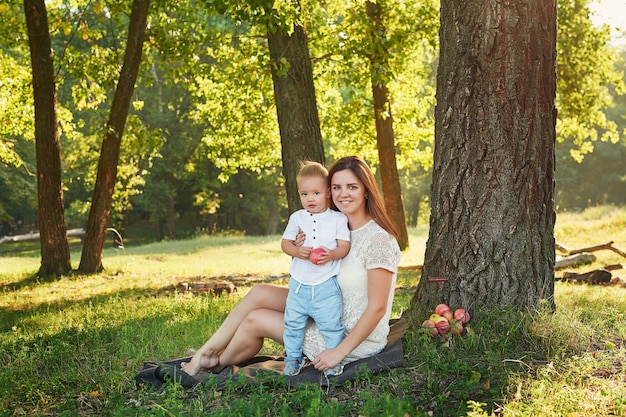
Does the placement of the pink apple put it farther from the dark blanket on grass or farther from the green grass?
the dark blanket on grass

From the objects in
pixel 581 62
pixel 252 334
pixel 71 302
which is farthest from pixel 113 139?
pixel 581 62

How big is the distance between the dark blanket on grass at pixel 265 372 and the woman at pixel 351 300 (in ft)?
0.29

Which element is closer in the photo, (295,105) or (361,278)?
(361,278)

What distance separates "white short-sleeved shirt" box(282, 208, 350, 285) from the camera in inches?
190

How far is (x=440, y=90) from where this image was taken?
5922 millimetres

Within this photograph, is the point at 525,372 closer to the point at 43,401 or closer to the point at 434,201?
the point at 434,201

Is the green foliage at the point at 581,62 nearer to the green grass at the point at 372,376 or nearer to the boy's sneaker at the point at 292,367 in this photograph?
the green grass at the point at 372,376

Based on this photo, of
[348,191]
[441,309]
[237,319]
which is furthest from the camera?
[441,309]

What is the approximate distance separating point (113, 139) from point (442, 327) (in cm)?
970

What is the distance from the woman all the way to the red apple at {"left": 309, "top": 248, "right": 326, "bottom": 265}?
242 mm

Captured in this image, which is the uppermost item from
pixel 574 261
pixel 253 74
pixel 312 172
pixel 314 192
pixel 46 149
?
pixel 253 74

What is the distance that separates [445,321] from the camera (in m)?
5.38

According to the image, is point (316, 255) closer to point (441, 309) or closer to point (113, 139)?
point (441, 309)

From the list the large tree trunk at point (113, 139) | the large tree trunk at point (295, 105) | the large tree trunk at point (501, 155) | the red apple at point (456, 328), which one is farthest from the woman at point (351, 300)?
the large tree trunk at point (113, 139)
